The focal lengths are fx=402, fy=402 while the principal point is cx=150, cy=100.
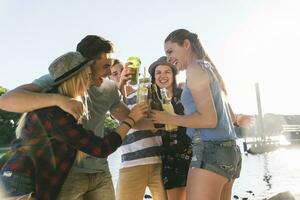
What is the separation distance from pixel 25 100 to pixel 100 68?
859 mm

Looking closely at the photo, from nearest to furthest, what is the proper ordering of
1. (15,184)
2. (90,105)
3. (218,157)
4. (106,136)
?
1. (15,184)
2. (106,136)
3. (218,157)
4. (90,105)

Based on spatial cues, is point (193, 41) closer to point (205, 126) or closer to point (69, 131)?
point (205, 126)

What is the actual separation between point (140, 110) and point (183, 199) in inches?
70.0

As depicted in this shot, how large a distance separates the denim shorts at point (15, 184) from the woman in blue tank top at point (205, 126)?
4.60 ft

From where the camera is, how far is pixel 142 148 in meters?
5.04

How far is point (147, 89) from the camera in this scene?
14.2 ft

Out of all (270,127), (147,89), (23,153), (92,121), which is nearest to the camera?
(23,153)

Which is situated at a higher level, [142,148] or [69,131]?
[69,131]

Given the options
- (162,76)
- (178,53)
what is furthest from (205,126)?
(162,76)

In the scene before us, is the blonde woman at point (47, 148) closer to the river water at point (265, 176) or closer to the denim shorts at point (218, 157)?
the denim shorts at point (218, 157)

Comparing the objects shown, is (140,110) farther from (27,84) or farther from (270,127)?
(270,127)

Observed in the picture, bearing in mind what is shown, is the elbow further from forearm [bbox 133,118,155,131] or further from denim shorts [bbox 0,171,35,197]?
denim shorts [bbox 0,171,35,197]

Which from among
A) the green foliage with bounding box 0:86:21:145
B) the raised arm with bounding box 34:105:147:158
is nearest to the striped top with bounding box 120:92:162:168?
the raised arm with bounding box 34:105:147:158

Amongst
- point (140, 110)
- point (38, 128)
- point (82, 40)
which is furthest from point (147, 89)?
point (38, 128)
